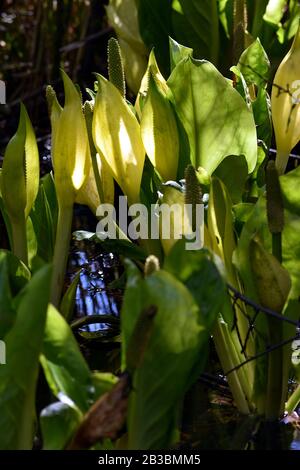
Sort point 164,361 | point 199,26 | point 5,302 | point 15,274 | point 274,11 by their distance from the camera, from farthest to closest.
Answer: point 199,26, point 274,11, point 15,274, point 5,302, point 164,361

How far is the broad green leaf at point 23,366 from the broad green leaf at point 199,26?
1682mm

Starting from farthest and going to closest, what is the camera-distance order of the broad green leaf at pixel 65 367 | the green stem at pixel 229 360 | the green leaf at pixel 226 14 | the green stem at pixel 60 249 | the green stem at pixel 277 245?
the green leaf at pixel 226 14 → the green stem at pixel 60 249 → the green stem at pixel 229 360 → the green stem at pixel 277 245 → the broad green leaf at pixel 65 367

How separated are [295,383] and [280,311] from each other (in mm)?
307

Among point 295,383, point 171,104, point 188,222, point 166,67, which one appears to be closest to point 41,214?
point 171,104

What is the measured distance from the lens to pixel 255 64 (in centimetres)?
178

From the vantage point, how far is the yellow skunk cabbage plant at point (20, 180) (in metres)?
1.47

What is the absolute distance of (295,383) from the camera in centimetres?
149

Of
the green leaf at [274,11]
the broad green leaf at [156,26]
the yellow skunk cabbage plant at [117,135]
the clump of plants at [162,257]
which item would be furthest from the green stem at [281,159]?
the broad green leaf at [156,26]

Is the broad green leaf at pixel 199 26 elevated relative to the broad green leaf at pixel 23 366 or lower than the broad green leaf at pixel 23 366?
elevated

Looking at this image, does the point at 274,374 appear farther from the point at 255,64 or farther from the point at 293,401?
the point at 255,64

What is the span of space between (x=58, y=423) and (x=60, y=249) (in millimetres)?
542

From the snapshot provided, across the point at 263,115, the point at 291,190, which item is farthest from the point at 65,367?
the point at 263,115

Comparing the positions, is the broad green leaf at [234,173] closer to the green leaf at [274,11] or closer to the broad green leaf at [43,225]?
the broad green leaf at [43,225]

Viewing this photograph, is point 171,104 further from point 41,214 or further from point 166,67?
point 166,67
